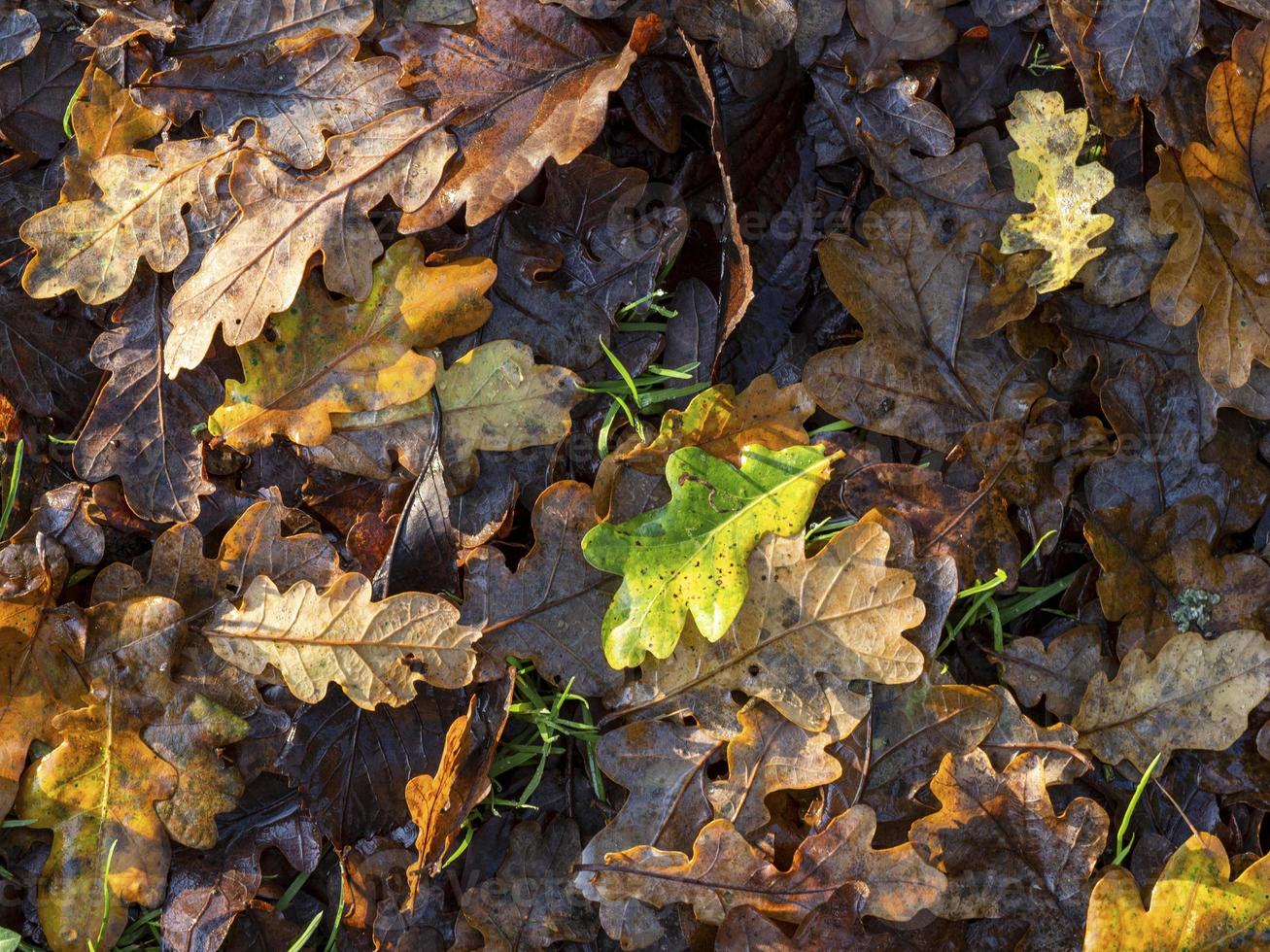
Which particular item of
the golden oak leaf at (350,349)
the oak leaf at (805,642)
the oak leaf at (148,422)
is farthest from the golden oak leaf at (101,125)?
the oak leaf at (805,642)

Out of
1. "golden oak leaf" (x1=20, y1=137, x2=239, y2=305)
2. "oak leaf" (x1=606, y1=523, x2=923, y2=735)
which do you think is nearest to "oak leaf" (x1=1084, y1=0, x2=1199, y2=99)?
"oak leaf" (x1=606, y1=523, x2=923, y2=735)

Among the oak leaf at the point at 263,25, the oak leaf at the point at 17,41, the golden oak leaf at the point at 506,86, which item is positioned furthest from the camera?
the oak leaf at the point at 17,41

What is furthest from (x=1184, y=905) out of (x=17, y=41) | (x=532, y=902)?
(x=17, y=41)

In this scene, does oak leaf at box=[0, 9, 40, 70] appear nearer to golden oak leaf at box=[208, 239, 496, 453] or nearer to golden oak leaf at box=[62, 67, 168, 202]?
golden oak leaf at box=[62, 67, 168, 202]

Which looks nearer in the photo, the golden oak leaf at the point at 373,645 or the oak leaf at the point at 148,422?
A: the golden oak leaf at the point at 373,645

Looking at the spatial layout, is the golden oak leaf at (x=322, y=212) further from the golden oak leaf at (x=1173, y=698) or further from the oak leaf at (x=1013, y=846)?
the golden oak leaf at (x=1173, y=698)

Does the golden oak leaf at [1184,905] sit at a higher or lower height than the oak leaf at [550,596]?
lower

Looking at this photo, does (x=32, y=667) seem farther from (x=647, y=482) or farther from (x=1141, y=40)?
(x=1141, y=40)

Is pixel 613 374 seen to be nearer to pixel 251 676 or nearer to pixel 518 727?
pixel 518 727
